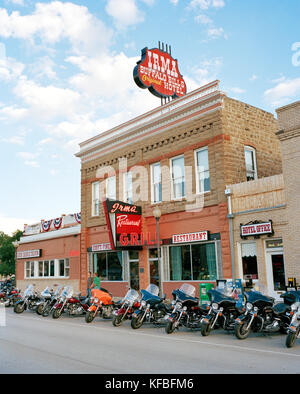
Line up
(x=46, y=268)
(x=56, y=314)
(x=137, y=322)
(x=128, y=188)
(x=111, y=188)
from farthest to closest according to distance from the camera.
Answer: (x=46, y=268), (x=111, y=188), (x=128, y=188), (x=56, y=314), (x=137, y=322)

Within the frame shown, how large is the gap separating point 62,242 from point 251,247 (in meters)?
17.0

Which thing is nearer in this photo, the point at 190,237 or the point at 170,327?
the point at 170,327

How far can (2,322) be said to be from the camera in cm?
1477

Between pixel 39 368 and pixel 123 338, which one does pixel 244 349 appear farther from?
pixel 39 368

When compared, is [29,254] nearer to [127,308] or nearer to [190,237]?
[190,237]

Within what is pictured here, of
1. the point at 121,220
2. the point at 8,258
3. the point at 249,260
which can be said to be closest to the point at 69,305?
the point at 121,220

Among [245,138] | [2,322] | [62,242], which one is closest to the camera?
[2,322]

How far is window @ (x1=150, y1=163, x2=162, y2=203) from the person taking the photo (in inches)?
851

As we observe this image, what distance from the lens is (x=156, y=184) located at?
71.5ft

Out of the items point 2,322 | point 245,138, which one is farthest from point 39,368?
point 245,138

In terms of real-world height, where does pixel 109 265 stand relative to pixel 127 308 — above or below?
above

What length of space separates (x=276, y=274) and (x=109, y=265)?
11485mm

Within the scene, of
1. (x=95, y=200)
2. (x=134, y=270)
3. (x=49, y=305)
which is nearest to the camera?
(x=49, y=305)

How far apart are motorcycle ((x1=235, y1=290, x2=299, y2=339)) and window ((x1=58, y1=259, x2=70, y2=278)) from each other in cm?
2020
